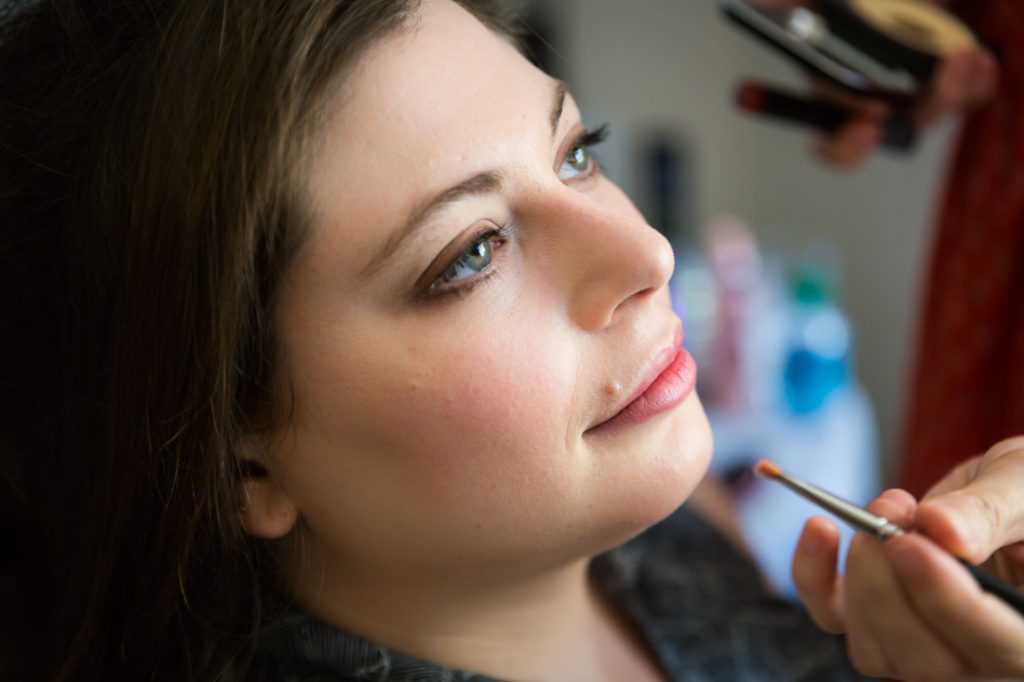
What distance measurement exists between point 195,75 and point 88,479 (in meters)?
0.31

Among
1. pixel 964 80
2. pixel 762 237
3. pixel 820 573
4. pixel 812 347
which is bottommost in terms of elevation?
pixel 762 237

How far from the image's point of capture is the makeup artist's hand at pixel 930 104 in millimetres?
968

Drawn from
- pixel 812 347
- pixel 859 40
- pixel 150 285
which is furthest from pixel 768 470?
pixel 812 347

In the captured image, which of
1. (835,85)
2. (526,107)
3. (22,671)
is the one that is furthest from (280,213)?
(835,85)

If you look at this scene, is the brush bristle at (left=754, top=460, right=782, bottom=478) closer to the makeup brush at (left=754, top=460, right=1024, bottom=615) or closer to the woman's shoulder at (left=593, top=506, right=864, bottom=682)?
the makeup brush at (left=754, top=460, right=1024, bottom=615)

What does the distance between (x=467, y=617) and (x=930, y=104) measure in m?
0.74

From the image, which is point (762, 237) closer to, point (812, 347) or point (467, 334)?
point (812, 347)

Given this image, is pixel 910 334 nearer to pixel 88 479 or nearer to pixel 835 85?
pixel 835 85

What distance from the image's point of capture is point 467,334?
0.62 m

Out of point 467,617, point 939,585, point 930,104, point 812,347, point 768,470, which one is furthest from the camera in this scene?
point 812,347

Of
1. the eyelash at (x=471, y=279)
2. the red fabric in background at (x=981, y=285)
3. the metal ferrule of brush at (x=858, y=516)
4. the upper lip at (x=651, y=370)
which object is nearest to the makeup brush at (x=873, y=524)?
the metal ferrule of brush at (x=858, y=516)

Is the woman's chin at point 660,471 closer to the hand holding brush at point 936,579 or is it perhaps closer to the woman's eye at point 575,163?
the hand holding brush at point 936,579

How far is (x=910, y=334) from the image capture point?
2.07m

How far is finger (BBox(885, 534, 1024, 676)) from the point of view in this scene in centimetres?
48
